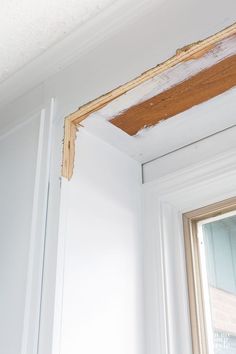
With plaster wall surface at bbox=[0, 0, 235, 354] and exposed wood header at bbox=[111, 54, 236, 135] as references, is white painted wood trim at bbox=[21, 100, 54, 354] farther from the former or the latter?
exposed wood header at bbox=[111, 54, 236, 135]

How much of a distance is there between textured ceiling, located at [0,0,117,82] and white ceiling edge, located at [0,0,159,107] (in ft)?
0.06

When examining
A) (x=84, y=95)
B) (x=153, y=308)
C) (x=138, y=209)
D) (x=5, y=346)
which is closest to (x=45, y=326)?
(x=5, y=346)

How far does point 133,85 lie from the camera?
1153mm

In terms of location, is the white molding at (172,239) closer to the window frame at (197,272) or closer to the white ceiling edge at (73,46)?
the window frame at (197,272)

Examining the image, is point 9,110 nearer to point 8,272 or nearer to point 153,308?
point 8,272

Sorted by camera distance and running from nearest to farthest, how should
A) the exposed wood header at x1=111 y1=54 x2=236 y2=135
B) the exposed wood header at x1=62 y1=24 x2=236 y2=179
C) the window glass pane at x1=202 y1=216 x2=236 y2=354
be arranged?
the exposed wood header at x1=62 y1=24 x2=236 y2=179, the exposed wood header at x1=111 y1=54 x2=236 y2=135, the window glass pane at x1=202 y1=216 x2=236 y2=354

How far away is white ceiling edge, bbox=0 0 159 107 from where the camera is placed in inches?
47.5

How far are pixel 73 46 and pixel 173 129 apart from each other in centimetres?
38

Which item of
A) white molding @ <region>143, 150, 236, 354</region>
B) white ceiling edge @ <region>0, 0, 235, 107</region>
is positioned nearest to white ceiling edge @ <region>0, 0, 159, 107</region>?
white ceiling edge @ <region>0, 0, 235, 107</region>

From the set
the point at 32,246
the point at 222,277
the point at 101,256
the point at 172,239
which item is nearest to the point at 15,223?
the point at 32,246

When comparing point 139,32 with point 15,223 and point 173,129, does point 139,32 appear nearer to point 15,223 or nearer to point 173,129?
point 173,129

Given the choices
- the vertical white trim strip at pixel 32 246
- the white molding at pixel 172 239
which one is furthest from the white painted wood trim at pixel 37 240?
the white molding at pixel 172 239

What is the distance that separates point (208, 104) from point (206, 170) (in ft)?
0.63

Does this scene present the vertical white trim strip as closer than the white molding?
Yes
